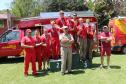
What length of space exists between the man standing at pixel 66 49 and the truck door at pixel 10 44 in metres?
5.83

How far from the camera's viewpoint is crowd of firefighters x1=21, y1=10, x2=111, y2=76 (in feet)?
47.8

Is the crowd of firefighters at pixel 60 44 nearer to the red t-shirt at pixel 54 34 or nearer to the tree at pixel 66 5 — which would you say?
the red t-shirt at pixel 54 34

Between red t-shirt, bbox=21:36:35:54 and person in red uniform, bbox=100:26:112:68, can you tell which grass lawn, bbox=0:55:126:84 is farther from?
red t-shirt, bbox=21:36:35:54

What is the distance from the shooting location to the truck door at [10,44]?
1983 cm

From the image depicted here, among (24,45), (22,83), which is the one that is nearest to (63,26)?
(24,45)

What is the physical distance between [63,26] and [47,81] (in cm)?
268

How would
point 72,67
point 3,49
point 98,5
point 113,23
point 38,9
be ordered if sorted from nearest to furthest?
point 72,67
point 3,49
point 113,23
point 98,5
point 38,9

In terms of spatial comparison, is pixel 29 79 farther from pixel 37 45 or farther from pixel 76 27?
pixel 76 27

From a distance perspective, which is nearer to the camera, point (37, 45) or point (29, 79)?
point (29, 79)

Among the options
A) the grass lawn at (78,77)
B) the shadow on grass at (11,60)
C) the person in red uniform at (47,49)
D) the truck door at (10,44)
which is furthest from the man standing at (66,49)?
the shadow on grass at (11,60)

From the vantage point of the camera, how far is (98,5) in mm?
44094

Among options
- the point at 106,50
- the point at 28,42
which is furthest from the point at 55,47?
the point at 106,50

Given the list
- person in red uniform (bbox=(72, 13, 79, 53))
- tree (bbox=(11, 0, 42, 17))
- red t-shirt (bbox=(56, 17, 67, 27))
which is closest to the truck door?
person in red uniform (bbox=(72, 13, 79, 53))

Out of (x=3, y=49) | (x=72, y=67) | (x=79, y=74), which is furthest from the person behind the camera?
(x=3, y=49)
